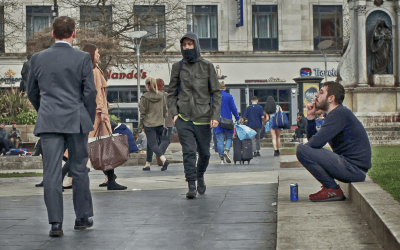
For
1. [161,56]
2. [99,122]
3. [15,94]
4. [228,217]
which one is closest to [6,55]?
[161,56]

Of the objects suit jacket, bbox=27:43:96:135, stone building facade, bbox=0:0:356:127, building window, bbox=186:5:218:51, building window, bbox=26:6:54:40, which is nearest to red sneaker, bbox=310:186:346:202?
suit jacket, bbox=27:43:96:135

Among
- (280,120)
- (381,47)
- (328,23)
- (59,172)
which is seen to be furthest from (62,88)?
Result: (328,23)

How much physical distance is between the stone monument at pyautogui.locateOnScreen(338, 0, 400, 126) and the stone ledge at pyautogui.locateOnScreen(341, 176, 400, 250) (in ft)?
54.8

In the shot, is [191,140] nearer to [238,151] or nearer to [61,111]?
[61,111]

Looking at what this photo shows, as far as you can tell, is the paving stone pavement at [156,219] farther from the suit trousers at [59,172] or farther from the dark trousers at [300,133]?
the dark trousers at [300,133]

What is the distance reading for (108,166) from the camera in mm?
7883

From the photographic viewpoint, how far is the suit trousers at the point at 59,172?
17.2ft

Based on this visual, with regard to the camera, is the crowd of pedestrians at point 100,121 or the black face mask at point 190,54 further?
the black face mask at point 190,54

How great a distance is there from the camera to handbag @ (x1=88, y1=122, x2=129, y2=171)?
25.7 ft

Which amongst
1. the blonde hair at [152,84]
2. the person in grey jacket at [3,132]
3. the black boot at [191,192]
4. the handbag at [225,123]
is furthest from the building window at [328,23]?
the black boot at [191,192]

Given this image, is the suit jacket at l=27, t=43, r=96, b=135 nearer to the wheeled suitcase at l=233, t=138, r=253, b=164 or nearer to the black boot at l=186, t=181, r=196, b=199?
the black boot at l=186, t=181, r=196, b=199

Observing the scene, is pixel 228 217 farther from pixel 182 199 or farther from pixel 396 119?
pixel 396 119

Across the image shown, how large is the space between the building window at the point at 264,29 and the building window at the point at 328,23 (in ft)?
9.31

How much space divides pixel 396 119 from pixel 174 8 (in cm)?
1905
